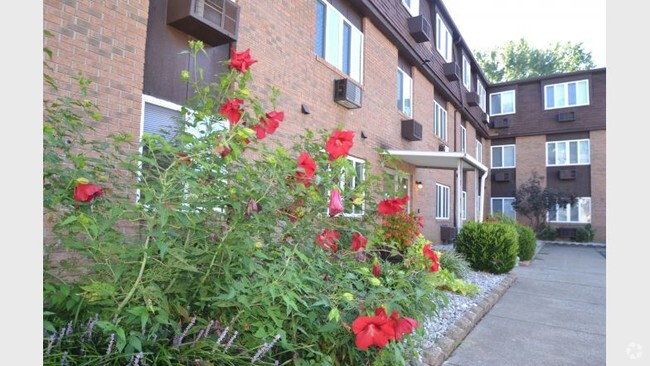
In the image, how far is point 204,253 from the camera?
179cm

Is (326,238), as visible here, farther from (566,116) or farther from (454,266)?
(566,116)

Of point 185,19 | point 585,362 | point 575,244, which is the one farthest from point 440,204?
point 185,19

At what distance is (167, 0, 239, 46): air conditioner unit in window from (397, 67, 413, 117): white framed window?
20.5 ft

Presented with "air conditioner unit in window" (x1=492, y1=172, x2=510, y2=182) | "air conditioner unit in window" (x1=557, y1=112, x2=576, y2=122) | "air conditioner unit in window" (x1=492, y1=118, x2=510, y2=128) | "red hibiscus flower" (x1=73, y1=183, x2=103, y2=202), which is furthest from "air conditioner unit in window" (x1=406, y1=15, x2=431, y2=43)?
"air conditioner unit in window" (x1=492, y1=172, x2=510, y2=182)

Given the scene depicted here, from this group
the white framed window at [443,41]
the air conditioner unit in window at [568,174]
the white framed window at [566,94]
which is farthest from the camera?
the white framed window at [566,94]

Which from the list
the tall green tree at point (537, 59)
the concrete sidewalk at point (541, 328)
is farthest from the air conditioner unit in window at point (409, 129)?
the tall green tree at point (537, 59)

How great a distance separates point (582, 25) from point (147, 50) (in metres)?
4.12

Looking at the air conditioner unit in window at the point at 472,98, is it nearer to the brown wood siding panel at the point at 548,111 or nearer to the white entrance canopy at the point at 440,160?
the brown wood siding panel at the point at 548,111

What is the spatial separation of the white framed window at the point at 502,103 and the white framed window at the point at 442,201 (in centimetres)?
1077

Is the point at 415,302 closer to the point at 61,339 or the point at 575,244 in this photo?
the point at 61,339

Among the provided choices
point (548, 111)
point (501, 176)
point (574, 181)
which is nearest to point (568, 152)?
point (574, 181)

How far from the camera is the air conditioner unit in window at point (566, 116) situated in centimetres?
1966

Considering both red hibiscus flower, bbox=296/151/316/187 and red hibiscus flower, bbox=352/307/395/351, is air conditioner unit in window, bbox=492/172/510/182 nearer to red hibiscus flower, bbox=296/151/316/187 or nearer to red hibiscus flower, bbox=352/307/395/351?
red hibiscus flower, bbox=296/151/316/187

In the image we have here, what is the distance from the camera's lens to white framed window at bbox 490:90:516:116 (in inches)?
859
